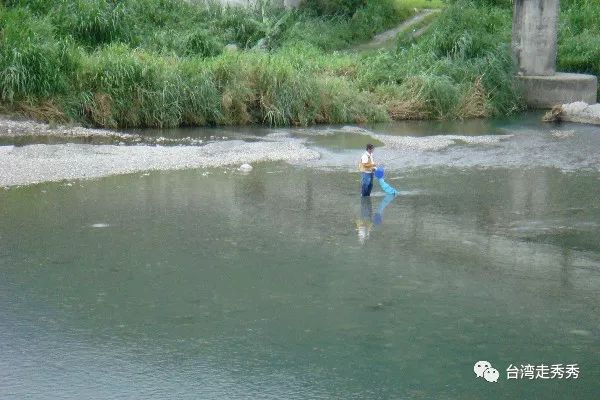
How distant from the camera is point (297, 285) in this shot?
934 centimetres

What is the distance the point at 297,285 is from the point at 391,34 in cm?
2503

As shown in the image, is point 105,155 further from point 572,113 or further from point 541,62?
point 541,62

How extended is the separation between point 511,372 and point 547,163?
32.3ft

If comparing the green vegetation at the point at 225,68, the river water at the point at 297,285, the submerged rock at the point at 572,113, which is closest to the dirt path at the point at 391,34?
the green vegetation at the point at 225,68

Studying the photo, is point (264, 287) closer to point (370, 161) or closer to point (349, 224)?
point (349, 224)

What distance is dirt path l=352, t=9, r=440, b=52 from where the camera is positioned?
31.4 metres

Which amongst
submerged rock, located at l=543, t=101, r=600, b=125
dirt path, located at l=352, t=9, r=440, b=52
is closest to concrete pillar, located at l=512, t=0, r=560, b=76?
submerged rock, located at l=543, t=101, r=600, b=125

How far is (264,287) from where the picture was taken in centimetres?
927

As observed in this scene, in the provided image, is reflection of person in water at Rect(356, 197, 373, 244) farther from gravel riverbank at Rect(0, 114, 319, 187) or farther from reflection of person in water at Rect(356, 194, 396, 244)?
gravel riverbank at Rect(0, 114, 319, 187)

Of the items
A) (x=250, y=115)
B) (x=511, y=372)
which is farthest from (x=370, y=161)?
(x=250, y=115)

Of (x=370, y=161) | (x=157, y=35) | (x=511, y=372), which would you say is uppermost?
(x=157, y=35)

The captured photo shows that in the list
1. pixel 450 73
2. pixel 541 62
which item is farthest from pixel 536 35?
pixel 450 73

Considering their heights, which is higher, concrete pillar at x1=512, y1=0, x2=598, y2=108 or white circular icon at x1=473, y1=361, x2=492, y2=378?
concrete pillar at x1=512, y1=0, x2=598, y2=108

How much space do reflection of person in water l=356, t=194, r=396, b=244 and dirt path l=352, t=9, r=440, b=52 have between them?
59.6ft
